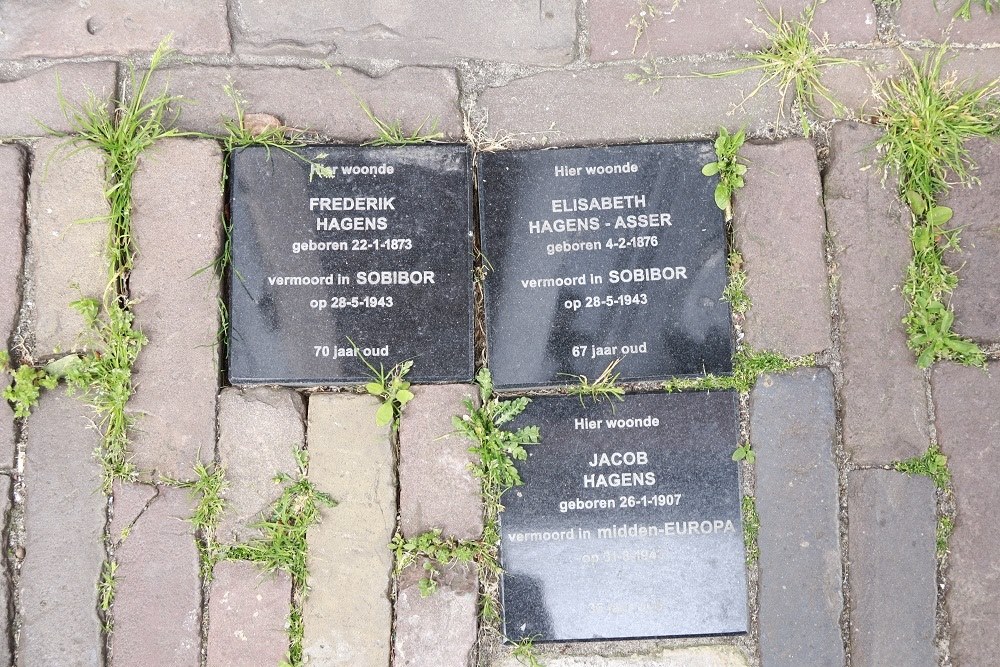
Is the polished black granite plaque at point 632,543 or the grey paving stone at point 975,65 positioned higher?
the grey paving stone at point 975,65

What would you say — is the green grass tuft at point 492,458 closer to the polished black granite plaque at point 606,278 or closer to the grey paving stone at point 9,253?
the polished black granite plaque at point 606,278

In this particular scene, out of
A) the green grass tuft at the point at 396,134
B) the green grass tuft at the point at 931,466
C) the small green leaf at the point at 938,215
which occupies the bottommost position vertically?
the green grass tuft at the point at 931,466

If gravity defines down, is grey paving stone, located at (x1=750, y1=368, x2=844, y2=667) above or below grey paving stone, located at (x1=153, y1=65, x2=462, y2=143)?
below

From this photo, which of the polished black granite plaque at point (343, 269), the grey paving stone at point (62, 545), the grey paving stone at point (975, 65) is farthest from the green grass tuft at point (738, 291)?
the grey paving stone at point (62, 545)

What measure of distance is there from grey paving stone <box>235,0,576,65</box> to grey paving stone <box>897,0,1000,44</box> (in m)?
1.20

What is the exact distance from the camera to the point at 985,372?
7.77 ft

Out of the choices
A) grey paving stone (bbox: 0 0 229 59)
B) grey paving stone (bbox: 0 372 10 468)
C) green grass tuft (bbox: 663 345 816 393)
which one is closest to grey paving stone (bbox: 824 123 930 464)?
green grass tuft (bbox: 663 345 816 393)

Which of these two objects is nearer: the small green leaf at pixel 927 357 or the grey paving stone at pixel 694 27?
the small green leaf at pixel 927 357

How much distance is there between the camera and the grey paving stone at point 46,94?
2439mm

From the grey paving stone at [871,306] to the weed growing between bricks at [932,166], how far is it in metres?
0.04

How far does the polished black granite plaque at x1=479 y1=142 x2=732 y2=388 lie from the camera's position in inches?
93.1

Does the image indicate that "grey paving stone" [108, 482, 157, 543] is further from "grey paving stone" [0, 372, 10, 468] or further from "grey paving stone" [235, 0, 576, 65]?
"grey paving stone" [235, 0, 576, 65]

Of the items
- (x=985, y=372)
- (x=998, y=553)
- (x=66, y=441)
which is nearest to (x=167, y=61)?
(x=66, y=441)

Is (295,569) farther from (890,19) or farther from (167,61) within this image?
(890,19)
